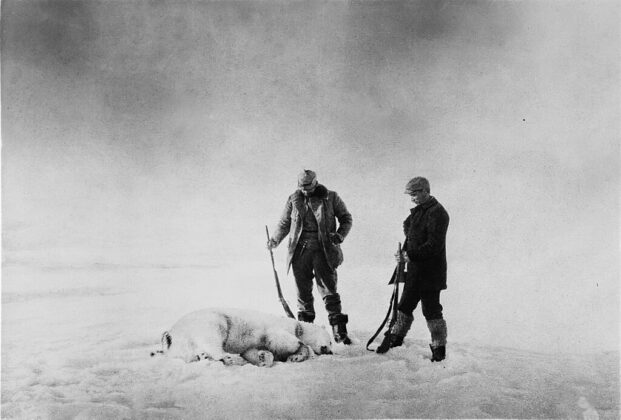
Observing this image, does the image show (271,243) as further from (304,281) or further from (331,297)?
(331,297)

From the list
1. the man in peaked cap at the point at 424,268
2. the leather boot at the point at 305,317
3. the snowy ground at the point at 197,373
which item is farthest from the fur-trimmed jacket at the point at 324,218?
the snowy ground at the point at 197,373

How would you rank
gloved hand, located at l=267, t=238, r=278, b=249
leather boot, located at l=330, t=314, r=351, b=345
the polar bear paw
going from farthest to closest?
gloved hand, located at l=267, t=238, r=278, b=249 < leather boot, located at l=330, t=314, r=351, b=345 < the polar bear paw

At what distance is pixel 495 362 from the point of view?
4.29m

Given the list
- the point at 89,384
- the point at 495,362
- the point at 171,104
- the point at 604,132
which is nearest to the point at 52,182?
the point at 171,104

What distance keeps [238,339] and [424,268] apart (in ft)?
4.33

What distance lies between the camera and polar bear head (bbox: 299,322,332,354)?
4254mm

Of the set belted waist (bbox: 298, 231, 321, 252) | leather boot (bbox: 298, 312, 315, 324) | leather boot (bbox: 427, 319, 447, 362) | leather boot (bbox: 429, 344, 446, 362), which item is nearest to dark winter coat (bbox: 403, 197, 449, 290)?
leather boot (bbox: 427, 319, 447, 362)

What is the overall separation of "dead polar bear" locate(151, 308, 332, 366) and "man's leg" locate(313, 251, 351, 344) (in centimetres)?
25

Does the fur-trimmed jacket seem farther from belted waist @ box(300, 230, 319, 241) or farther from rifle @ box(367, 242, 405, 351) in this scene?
rifle @ box(367, 242, 405, 351)

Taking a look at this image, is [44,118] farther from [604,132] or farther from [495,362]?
[604,132]

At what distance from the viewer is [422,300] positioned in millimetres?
4238

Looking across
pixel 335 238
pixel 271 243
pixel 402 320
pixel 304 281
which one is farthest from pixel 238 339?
pixel 402 320

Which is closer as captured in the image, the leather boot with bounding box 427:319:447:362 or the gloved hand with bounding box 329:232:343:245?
the leather boot with bounding box 427:319:447:362

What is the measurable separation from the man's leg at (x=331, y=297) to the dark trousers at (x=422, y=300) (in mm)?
456
